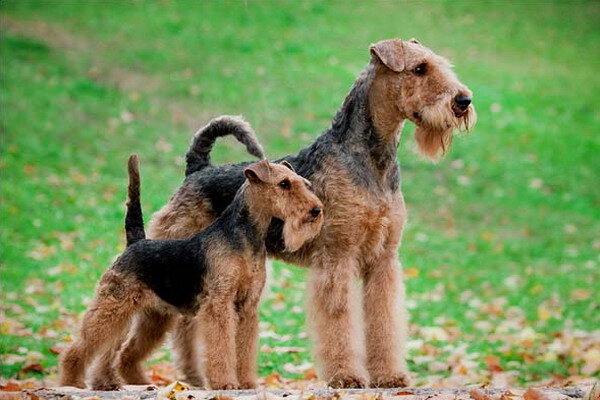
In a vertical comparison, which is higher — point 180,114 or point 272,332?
point 180,114

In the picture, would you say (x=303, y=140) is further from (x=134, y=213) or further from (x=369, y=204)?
(x=369, y=204)

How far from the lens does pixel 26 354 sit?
8.22 m

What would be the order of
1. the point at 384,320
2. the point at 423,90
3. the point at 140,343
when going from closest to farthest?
the point at 423,90
the point at 384,320
the point at 140,343

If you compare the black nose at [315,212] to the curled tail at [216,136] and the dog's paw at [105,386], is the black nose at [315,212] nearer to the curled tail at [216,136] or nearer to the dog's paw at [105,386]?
the curled tail at [216,136]

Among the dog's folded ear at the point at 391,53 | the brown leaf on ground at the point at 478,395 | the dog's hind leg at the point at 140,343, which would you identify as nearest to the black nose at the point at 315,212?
the dog's folded ear at the point at 391,53

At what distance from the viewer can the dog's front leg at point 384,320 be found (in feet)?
20.4

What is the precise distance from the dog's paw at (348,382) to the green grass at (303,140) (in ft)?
6.84

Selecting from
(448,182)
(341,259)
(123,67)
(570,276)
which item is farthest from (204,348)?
(123,67)

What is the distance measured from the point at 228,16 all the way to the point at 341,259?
→ 752 inches

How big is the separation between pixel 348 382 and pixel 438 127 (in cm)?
172

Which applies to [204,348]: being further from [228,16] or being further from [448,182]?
[228,16]

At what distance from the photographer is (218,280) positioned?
18.4ft

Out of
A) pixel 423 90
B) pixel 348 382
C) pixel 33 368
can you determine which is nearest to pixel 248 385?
pixel 348 382

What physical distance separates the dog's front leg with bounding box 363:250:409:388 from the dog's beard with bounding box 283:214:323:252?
0.77 meters
